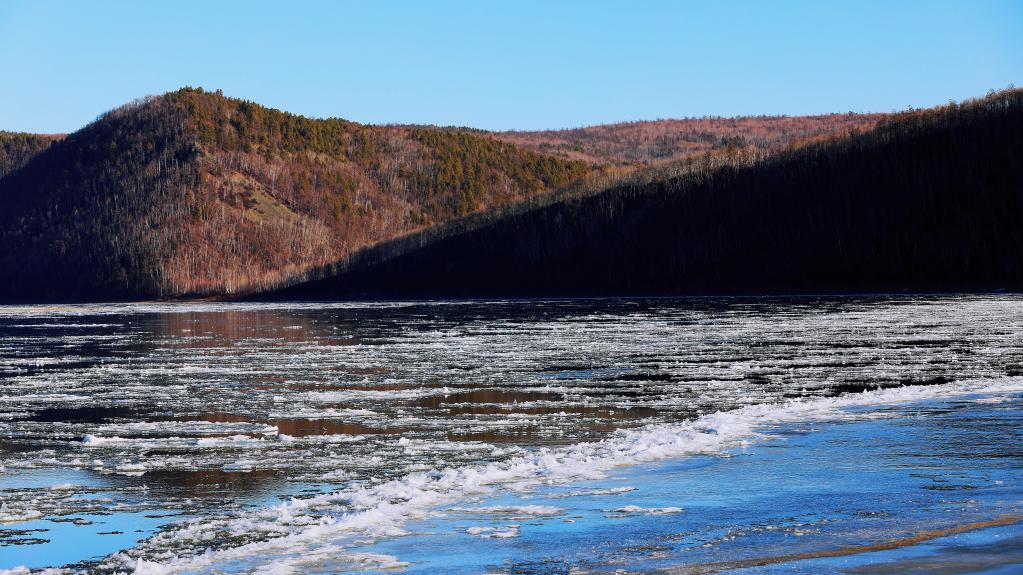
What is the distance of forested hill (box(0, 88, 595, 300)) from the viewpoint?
151m

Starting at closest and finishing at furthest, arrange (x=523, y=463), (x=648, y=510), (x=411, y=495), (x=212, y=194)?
(x=648, y=510) < (x=411, y=495) < (x=523, y=463) < (x=212, y=194)

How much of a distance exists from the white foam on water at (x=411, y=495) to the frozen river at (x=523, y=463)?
32mm

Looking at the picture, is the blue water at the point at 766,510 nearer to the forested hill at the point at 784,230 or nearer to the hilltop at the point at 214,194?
the forested hill at the point at 784,230

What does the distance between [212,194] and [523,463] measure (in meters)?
158

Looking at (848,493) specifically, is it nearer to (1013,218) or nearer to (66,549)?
(66,549)

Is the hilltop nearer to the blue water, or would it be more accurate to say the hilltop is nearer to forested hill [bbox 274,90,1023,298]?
forested hill [bbox 274,90,1023,298]

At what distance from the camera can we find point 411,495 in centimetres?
995

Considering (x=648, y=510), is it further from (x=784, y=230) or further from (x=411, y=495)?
(x=784, y=230)

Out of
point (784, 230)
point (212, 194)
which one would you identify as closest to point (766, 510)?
point (784, 230)

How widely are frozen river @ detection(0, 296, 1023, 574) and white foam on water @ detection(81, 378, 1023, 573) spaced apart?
0.10ft

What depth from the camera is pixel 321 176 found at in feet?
584

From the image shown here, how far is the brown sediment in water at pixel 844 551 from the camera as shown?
7316 millimetres

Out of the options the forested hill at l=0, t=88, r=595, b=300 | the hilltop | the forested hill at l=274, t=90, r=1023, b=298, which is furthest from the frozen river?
the forested hill at l=0, t=88, r=595, b=300

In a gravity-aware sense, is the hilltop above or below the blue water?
above
